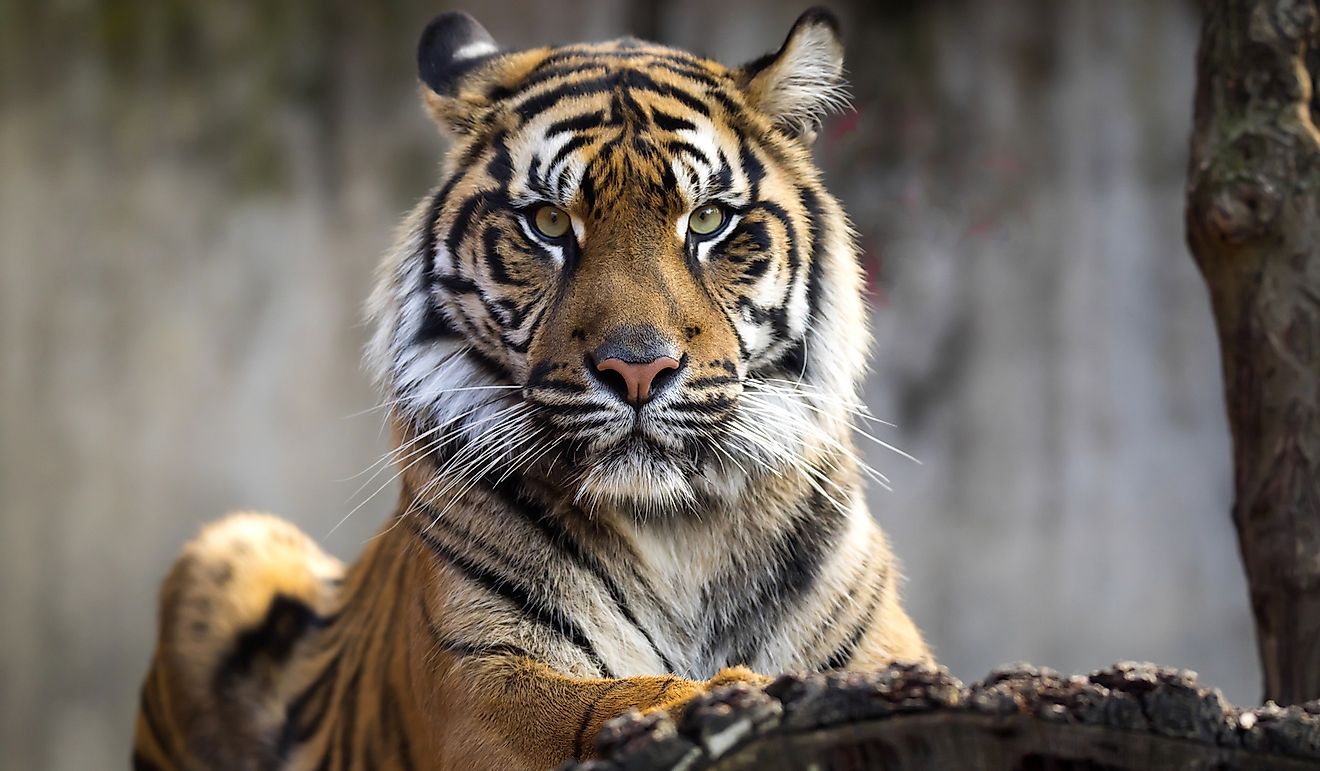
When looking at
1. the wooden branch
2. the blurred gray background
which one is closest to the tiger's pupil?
the wooden branch

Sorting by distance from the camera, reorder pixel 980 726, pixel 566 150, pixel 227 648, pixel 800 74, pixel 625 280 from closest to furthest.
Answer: pixel 980 726 < pixel 625 280 < pixel 566 150 < pixel 800 74 < pixel 227 648

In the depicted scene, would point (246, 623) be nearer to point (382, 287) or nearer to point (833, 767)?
point (382, 287)

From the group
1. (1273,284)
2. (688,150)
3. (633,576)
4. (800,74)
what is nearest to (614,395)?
(633,576)

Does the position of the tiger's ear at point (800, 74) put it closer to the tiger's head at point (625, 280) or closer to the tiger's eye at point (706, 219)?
the tiger's head at point (625, 280)

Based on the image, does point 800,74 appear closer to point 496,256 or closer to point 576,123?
point 576,123

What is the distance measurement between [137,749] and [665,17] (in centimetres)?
306

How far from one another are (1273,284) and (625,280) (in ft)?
3.90

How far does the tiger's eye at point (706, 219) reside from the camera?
211 cm

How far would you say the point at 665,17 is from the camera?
4.93 m

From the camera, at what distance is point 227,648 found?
9.96 feet

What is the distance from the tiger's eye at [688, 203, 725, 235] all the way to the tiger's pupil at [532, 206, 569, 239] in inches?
7.7

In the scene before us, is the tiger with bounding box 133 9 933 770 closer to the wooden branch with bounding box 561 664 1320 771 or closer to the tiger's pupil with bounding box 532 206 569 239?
the tiger's pupil with bounding box 532 206 569 239

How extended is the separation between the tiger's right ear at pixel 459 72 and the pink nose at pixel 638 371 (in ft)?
2.05

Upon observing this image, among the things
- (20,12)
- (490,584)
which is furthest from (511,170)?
(20,12)
